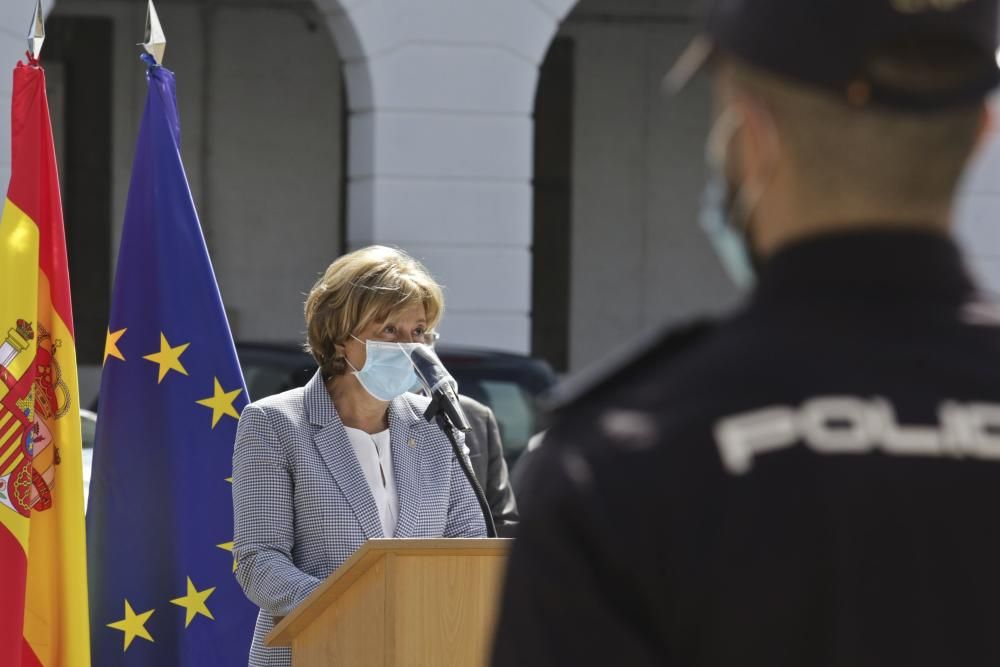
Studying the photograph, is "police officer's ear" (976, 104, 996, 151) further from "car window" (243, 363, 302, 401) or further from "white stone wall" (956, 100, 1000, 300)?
"white stone wall" (956, 100, 1000, 300)

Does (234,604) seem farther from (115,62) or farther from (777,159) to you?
(115,62)

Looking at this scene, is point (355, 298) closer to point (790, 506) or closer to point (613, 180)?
point (790, 506)

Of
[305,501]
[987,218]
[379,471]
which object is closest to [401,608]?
[305,501]

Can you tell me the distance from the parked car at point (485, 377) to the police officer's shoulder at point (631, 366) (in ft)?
20.3

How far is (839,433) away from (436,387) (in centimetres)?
260

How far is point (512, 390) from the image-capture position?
793 cm

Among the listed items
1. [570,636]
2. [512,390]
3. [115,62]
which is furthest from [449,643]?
[115,62]

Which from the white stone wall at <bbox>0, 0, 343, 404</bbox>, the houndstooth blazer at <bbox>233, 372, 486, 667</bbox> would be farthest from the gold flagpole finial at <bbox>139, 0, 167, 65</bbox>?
the white stone wall at <bbox>0, 0, 343, 404</bbox>

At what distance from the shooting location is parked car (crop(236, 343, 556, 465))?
24.8 ft

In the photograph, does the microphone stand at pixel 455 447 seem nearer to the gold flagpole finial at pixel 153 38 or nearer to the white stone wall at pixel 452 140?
the gold flagpole finial at pixel 153 38

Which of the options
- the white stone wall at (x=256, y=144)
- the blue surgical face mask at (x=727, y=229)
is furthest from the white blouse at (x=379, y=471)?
the white stone wall at (x=256, y=144)

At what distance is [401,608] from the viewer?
3.22 metres

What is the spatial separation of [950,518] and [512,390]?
6774 millimetres

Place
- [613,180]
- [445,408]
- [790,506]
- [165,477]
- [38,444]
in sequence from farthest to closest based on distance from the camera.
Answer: [613,180], [165,477], [38,444], [445,408], [790,506]
